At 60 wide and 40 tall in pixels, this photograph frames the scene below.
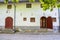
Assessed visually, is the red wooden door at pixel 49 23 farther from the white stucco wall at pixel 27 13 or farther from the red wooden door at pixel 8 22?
the red wooden door at pixel 8 22

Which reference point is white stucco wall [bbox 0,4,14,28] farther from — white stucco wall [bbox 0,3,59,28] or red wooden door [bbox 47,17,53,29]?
red wooden door [bbox 47,17,53,29]

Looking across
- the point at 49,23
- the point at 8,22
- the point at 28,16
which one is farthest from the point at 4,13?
the point at 49,23

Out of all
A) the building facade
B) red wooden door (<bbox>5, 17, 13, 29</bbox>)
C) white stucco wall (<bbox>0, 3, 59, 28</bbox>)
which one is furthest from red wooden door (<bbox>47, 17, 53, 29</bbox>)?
red wooden door (<bbox>5, 17, 13, 29</bbox>)

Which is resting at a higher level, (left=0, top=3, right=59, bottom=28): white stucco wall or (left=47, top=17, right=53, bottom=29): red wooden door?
(left=0, top=3, right=59, bottom=28): white stucco wall

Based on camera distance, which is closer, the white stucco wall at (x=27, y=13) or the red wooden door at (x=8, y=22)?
the white stucco wall at (x=27, y=13)

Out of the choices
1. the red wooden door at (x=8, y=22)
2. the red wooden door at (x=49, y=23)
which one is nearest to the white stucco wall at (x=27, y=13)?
the red wooden door at (x=49, y=23)

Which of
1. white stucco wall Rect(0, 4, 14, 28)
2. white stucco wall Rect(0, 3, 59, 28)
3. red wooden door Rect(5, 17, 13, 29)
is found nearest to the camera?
Result: white stucco wall Rect(0, 3, 59, 28)

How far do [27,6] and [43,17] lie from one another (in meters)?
3.63

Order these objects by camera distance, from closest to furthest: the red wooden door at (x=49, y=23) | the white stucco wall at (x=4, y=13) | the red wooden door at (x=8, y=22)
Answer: the red wooden door at (x=49, y=23)
the white stucco wall at (x=4, y=13)
the red wooden door at (x=8, y=22)

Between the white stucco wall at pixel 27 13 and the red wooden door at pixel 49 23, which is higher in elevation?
the white stucco wall at pixel 27 13

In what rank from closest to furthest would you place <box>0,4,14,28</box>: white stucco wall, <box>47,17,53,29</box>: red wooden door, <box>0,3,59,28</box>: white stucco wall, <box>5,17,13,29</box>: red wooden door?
<box>0,3,59,28</box>: white stucco wall
<box>47,17,53,29</box>: red wooden door
<box>0,4,14,28</box>: white stucco wall
<box>5,17,13,29</box>: red wooden door

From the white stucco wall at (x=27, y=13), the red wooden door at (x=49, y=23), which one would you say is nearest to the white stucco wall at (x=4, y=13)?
the white stucco wall at (x=27, y=13)

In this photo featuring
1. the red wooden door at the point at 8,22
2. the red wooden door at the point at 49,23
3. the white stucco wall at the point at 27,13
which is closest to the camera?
the white stucco wall at the point at 27,13

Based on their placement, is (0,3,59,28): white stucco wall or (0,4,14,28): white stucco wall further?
(0,4,14,28): white stucco wall
